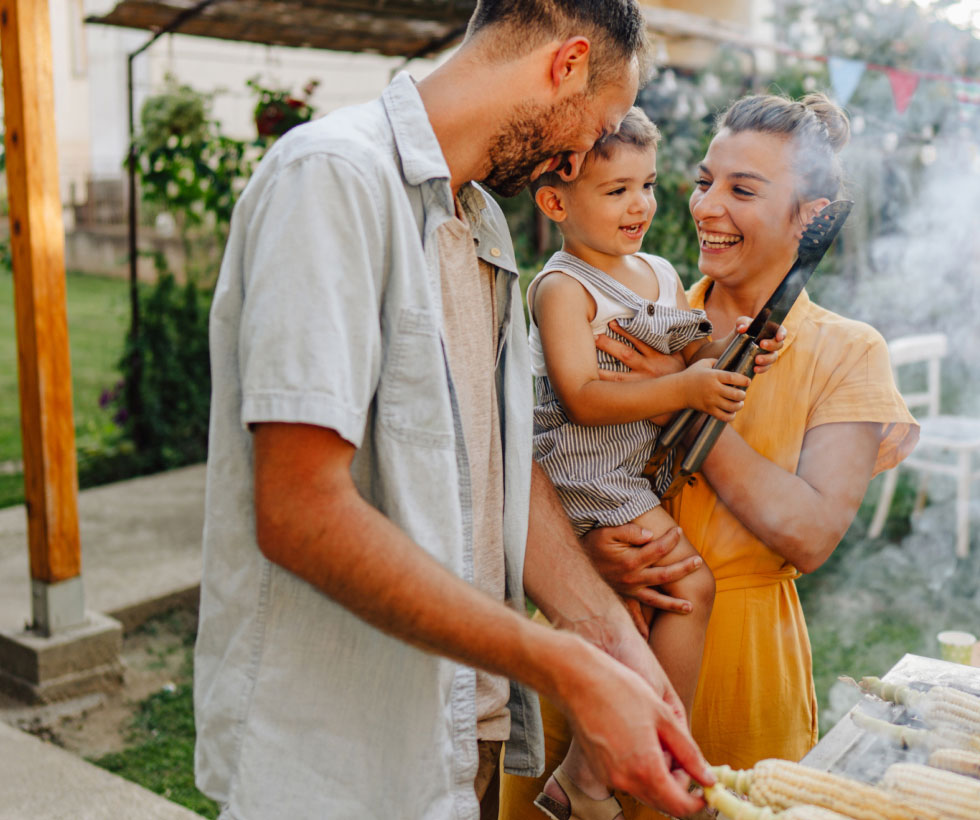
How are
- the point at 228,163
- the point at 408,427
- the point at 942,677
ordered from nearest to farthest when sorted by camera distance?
the point at 408,427, the point at 942,677, the point at 228,163

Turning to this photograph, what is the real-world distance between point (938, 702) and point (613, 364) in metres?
1.02

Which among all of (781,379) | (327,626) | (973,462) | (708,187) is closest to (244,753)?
(327,626)

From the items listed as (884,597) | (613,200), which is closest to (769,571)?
(613,200)

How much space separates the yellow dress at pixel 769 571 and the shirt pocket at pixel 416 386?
1.00 metres

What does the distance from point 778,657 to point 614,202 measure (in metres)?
1.16

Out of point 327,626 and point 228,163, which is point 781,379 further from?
point 228,163

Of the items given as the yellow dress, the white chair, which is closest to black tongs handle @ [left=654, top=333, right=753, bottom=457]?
the yellow dress

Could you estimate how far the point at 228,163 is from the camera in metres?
7.14

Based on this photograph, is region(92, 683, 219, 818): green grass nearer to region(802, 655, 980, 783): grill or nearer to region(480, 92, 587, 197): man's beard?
region(802, 655, 980, 783): grill

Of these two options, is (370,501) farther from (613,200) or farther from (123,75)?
(123,75)

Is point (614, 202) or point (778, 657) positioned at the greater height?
point (614, 202)

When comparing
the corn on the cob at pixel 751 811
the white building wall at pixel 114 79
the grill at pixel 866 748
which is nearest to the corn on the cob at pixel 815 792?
the corn on the cob at pixel 751 811

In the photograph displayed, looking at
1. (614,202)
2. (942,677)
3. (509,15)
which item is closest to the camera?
(509,15)

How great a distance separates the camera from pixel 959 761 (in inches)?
67.7
